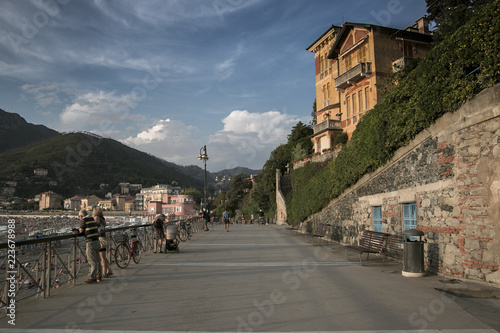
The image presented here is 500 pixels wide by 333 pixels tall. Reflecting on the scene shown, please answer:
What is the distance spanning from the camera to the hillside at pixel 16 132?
355ft

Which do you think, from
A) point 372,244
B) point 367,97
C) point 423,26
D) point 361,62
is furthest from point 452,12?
point 372,244

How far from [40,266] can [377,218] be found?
1009 centimetres

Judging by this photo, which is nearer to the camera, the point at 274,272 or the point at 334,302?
the point at 334,302

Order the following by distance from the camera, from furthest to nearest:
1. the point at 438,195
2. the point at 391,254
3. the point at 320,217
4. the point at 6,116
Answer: the point at 6,116
the point at 320,217
the point at 391,254
the point at 438,195

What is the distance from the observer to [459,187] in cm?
752

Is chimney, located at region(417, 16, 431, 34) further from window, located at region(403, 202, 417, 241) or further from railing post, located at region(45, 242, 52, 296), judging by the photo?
railing post, located at region(45, 242, 52, 296)

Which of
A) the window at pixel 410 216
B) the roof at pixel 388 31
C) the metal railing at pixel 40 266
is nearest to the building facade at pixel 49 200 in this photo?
the roof at pixel 388 31

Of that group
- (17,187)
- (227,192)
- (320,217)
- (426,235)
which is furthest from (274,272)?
(17,187)

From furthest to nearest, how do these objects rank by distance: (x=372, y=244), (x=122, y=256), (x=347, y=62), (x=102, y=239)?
(x=347, y=62)
(x=372, y=244)
(x=122, y=256)
(x=102, y=239)

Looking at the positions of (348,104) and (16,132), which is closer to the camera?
(348,104)

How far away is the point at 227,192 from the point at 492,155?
75619mm

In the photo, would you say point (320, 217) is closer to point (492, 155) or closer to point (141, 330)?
point (492, 155)

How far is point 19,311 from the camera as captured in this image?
548 cm

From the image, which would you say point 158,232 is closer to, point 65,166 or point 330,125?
point 330,125
